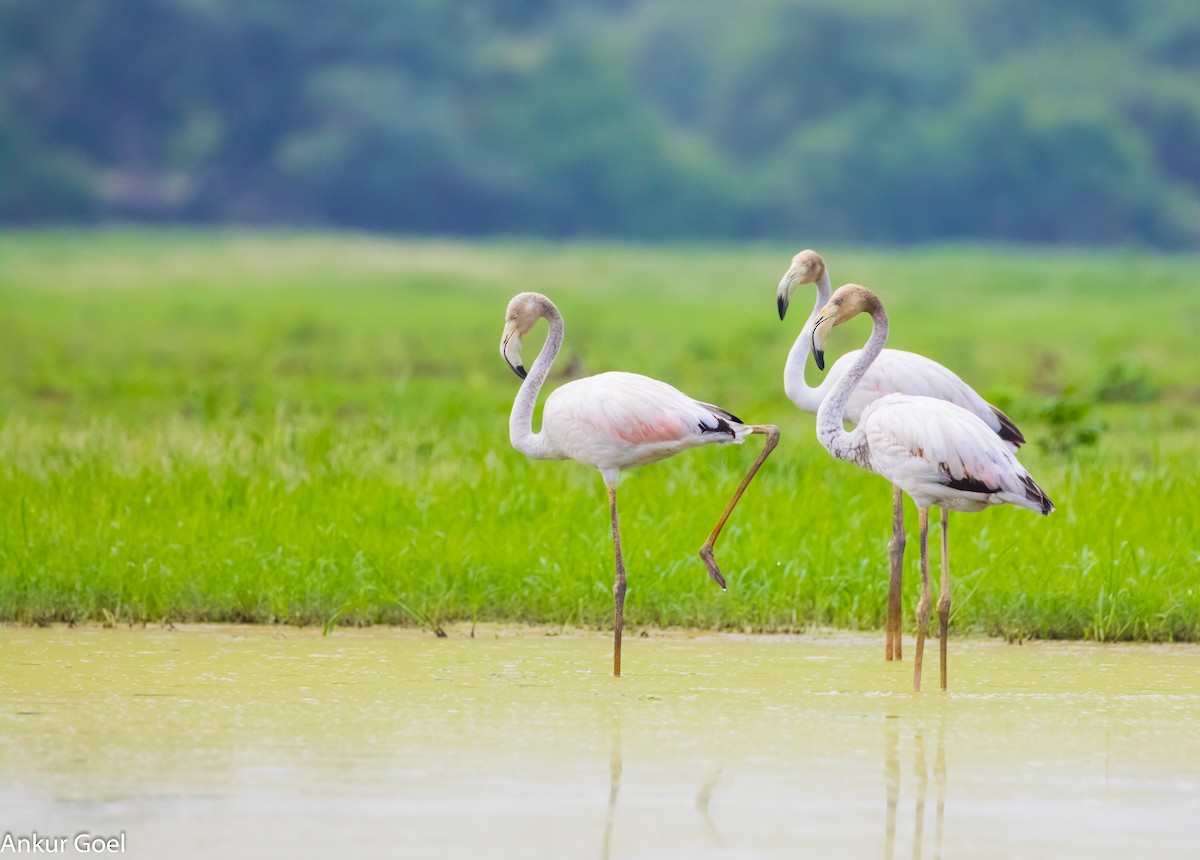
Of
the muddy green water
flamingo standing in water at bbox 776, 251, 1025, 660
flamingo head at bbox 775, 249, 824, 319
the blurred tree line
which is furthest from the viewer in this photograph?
the blurred tree line

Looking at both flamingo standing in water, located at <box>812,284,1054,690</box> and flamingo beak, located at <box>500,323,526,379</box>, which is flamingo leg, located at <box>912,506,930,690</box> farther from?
flamingo beak, located at <box>500,323,526,379</box>

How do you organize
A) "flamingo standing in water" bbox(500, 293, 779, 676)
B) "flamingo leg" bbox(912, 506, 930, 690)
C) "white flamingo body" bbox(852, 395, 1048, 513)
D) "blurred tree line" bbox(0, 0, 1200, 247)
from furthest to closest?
"blurred tree line" bbox(0, 0, 1200, 247), "flamingo standing in water" bbox(500, 293, 779, 676), "flamingo leg" bbox(912, 506, 930, 690), "white flamingo body" bbox(852, 395, 1048, 513)

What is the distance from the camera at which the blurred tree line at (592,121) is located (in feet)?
139

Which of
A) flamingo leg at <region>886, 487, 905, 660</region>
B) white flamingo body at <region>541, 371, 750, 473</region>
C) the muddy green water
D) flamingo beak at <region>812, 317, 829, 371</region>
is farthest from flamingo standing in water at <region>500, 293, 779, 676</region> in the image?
the muddy green water

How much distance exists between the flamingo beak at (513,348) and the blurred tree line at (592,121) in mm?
36260

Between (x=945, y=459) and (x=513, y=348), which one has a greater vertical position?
(x=513, y=348)

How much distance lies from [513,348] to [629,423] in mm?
515

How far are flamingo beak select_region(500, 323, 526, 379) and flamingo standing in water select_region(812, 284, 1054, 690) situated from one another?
0.98m

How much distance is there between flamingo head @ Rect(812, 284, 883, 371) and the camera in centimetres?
637

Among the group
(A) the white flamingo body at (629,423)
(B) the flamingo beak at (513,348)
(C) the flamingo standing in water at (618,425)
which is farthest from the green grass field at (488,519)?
(B) the flamingo beak at (513,348)

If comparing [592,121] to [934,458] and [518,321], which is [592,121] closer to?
[518,321]

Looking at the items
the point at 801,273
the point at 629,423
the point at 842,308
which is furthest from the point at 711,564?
the point at 801,273

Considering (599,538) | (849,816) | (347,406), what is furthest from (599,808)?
(347,406)

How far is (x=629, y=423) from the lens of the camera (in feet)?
20.4
